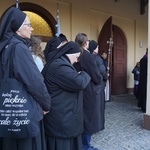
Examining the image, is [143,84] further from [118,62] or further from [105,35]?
[118,62]

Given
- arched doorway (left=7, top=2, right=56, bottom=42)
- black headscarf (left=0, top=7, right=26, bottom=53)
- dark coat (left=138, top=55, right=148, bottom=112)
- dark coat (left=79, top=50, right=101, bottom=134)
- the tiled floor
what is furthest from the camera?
arched doorway (left=7, top=2, right=56, bottom=42)

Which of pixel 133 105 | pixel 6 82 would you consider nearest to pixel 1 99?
pixel 6 82

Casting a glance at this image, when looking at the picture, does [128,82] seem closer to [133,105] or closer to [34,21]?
[133,105]

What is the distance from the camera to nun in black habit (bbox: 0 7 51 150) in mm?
1811

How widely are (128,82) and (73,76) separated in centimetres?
759

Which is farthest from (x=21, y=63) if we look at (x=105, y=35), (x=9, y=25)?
(x=105, y=35)

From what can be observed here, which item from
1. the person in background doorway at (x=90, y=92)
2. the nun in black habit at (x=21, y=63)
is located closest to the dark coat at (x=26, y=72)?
the nun in black habit at (x=21, y=63)

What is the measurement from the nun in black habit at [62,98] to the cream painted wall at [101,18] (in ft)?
12.3

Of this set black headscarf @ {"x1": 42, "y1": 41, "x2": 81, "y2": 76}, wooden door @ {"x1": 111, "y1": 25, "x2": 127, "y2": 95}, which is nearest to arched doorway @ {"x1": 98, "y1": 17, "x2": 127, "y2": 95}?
wooden door @ {"x1": 111, "y1": 25, "x2": 127, "y2": 95}

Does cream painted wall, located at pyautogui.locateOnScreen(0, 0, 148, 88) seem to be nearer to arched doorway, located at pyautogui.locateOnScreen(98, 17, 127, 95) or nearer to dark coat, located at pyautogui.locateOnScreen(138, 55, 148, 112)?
arched doorway, located at pyautogui.locateOnScreen(98, 17, 127, 95)

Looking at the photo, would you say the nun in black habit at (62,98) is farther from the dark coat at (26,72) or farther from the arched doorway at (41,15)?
the arched doorway at (41,15)

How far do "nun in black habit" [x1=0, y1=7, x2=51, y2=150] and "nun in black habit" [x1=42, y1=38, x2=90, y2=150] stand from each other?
12.0 inches

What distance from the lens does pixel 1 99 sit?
175cm

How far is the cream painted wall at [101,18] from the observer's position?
22.1 feet
